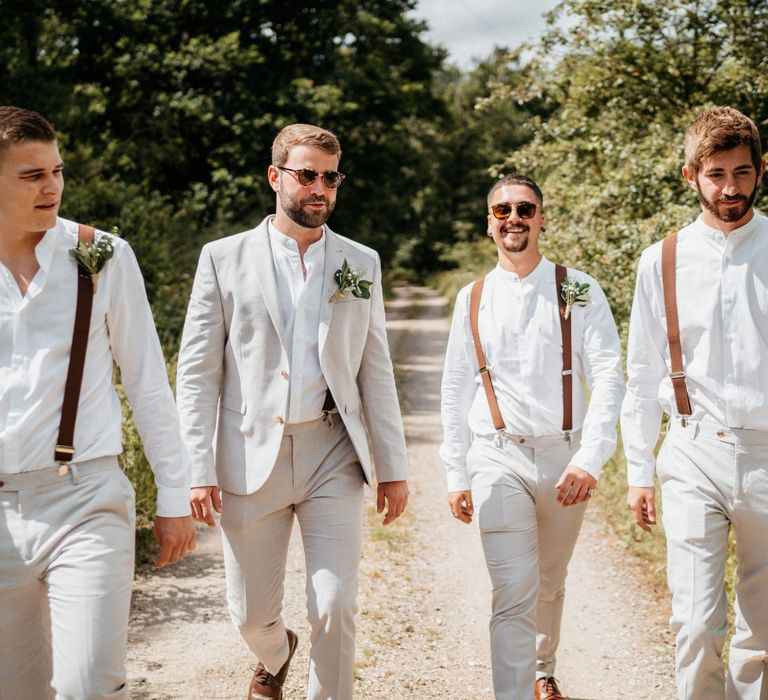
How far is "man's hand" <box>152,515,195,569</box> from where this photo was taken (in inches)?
131

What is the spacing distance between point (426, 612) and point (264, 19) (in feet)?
71.3

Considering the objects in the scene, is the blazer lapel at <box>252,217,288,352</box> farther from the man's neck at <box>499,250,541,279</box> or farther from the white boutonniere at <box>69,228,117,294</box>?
the man's neck at <box>499,250,541,279</box>

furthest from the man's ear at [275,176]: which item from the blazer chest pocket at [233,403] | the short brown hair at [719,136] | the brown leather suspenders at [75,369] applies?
the short brown hair at [719,136]

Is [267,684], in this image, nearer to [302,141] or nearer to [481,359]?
[481,359]

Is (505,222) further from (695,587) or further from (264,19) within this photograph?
Answer: (264,19)

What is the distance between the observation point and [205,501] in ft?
13.6

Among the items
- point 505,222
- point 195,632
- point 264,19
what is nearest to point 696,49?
point 505,222

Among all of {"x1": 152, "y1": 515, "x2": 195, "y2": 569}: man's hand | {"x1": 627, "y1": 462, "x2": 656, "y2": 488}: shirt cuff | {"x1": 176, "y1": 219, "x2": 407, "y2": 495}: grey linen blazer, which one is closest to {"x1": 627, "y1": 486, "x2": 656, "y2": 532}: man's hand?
{"x1": 627, "y1": 462, "x2": 656, "y2": 488}: shirt cuff

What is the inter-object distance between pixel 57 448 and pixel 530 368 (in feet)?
7.64

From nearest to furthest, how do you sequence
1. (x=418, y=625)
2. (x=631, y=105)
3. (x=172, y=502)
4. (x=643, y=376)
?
(x=172, y=502) < (x=643, y=376) < (x=418, y=625) < (x=631, y=105)

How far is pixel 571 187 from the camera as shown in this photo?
43.7ft

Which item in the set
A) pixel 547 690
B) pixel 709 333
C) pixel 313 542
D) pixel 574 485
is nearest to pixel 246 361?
pixel 313 542

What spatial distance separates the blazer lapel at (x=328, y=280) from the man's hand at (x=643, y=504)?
4.86 ft

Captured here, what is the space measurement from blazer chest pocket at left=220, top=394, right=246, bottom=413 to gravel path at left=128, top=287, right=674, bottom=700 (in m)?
1.83
